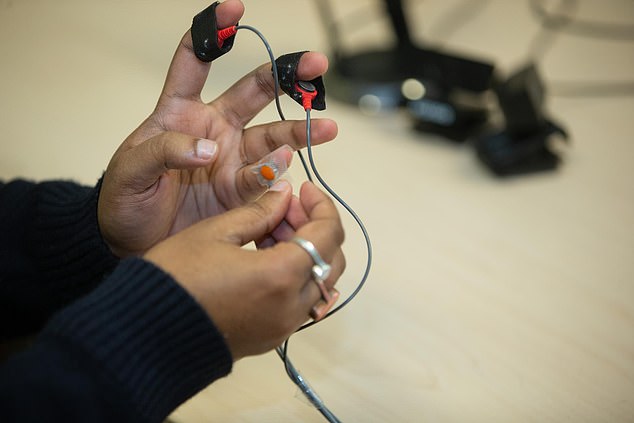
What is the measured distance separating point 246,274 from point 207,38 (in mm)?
225

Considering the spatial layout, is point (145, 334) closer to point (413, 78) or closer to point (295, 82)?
point (295, 82)

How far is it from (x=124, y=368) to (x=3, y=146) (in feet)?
1.71

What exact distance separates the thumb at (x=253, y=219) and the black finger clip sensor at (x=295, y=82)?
81 mm

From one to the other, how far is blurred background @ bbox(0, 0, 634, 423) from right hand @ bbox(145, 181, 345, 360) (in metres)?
0.11

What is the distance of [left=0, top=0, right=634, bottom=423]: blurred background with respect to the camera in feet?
1.70

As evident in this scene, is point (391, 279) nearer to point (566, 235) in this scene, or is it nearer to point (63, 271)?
point (566, 235)

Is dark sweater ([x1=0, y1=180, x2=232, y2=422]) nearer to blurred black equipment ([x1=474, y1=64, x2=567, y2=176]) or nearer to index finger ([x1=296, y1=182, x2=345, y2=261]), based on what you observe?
index finger ([x1=296, y1=182, x2=345, y2=261])

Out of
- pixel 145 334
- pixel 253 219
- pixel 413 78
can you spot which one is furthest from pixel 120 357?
pixel 413 78

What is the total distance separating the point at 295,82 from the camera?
19.4 inches

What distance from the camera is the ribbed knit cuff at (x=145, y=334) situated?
1.22 feet

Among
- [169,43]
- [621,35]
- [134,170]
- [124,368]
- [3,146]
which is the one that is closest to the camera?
[124,368]

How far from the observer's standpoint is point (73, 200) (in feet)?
1.87

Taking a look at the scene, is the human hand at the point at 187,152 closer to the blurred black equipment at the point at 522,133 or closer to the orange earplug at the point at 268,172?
the orange earplug at the point at 268,172

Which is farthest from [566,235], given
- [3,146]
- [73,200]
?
[3,146]
